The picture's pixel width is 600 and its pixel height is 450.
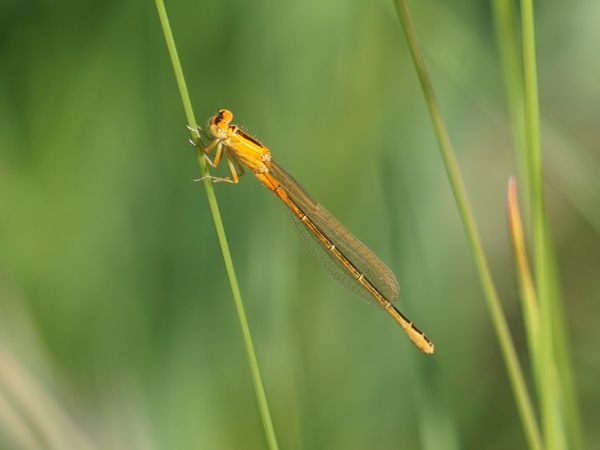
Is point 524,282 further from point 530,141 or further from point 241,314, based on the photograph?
point 241,314

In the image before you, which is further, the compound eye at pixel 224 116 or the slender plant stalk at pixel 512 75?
the compound eye at pixel 224 116

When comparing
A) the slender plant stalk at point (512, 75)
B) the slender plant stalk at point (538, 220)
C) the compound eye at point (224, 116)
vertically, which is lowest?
the slender plant stalk at point (538, 220)

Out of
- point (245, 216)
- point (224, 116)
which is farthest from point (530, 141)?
point (245, 216)

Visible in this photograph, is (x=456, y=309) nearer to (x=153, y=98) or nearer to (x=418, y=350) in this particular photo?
(x=418, y=350)

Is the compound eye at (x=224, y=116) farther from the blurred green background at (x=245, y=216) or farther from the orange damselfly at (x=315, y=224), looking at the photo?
the blurred green background at (x=245, y=216)

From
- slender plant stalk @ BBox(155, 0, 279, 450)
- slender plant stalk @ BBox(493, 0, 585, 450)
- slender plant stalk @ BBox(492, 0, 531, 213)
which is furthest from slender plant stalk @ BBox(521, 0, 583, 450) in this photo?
slender plant stalk @ BBox(155, 0, 279, 450)

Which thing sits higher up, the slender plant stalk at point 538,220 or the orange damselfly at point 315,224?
the orange damselfly at point 315,224

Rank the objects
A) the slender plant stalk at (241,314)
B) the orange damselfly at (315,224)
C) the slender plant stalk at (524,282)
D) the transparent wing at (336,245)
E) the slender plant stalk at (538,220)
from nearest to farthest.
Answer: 1. the slender plant stalk at (538,220)
2. the slender plant stalk at (241,314)
3. the slender plant stalk at (524,282)
4. the orange damselfly at (315,224)
5. the transparent wing at (336,245)

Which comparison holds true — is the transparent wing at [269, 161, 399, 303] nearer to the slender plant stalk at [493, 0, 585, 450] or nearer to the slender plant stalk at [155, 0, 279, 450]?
the slender plant stalk at [493, 0, 585, 450]

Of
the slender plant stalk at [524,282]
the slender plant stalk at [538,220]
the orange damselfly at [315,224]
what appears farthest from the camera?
the orange damselfly at [315,224]

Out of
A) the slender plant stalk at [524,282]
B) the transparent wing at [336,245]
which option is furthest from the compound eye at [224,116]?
the slender plant stalk at [524,282]
